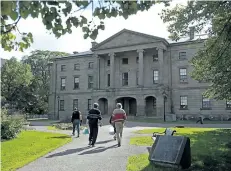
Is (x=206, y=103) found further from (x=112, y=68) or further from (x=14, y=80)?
(x=14, y=80)

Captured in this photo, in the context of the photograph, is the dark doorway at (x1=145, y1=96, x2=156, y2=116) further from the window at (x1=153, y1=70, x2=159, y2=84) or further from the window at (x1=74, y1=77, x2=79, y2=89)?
the window at (x1=74, y1=77, x2=79, y2=89)

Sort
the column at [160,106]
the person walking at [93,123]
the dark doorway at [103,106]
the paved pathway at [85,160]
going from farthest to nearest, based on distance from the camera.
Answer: the dark doorway at [103,106], the column at [160,106], the person walking at [93,123], the paved pathway at [85,160]

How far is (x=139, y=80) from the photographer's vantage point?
153ft

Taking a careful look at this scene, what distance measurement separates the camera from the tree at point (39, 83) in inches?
2653

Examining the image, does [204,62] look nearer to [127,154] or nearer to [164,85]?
[127,154]

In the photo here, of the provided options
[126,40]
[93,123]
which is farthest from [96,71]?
[93,123]

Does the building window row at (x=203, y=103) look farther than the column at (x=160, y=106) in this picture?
Yes

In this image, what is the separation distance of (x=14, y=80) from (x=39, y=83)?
1224cm

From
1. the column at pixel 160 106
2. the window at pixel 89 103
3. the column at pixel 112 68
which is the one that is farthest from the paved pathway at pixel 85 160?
the window at pixel 89 103

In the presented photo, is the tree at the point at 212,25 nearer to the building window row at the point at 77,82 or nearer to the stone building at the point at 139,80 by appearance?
the stone building at the point at 139,80

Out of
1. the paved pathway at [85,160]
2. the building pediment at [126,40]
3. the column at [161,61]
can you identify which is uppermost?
the building pediment at [126,40]

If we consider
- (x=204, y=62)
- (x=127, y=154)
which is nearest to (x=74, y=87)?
(x=204, y=62)

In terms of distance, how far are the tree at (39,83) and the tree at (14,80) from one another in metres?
2.26

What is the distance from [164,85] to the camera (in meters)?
45.8
